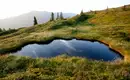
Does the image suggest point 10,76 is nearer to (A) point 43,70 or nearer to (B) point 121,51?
(A) point 43,70

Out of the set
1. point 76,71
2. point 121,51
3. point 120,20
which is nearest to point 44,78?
point 76,71

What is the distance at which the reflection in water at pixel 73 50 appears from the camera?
44969mm

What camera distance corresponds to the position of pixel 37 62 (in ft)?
88.1

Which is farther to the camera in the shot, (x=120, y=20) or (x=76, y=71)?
(x=120, y=20)

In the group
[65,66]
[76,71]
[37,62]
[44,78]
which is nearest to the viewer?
[44,78]

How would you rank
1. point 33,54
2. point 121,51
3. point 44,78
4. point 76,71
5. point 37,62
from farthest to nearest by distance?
point 33,54 → point 121,51 → point 37,62 → point 76,71 → point 44,78

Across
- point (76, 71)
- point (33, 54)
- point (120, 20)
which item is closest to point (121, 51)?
point (33, 54)

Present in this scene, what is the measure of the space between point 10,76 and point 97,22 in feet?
251

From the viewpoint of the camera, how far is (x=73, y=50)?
164 ft

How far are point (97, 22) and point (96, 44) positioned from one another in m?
41.7

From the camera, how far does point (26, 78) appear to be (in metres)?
21.3

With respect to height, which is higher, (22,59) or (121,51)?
(22,59)

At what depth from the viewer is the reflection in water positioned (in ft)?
148

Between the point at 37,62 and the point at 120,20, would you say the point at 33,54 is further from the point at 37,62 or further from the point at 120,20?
the point at 120,20
